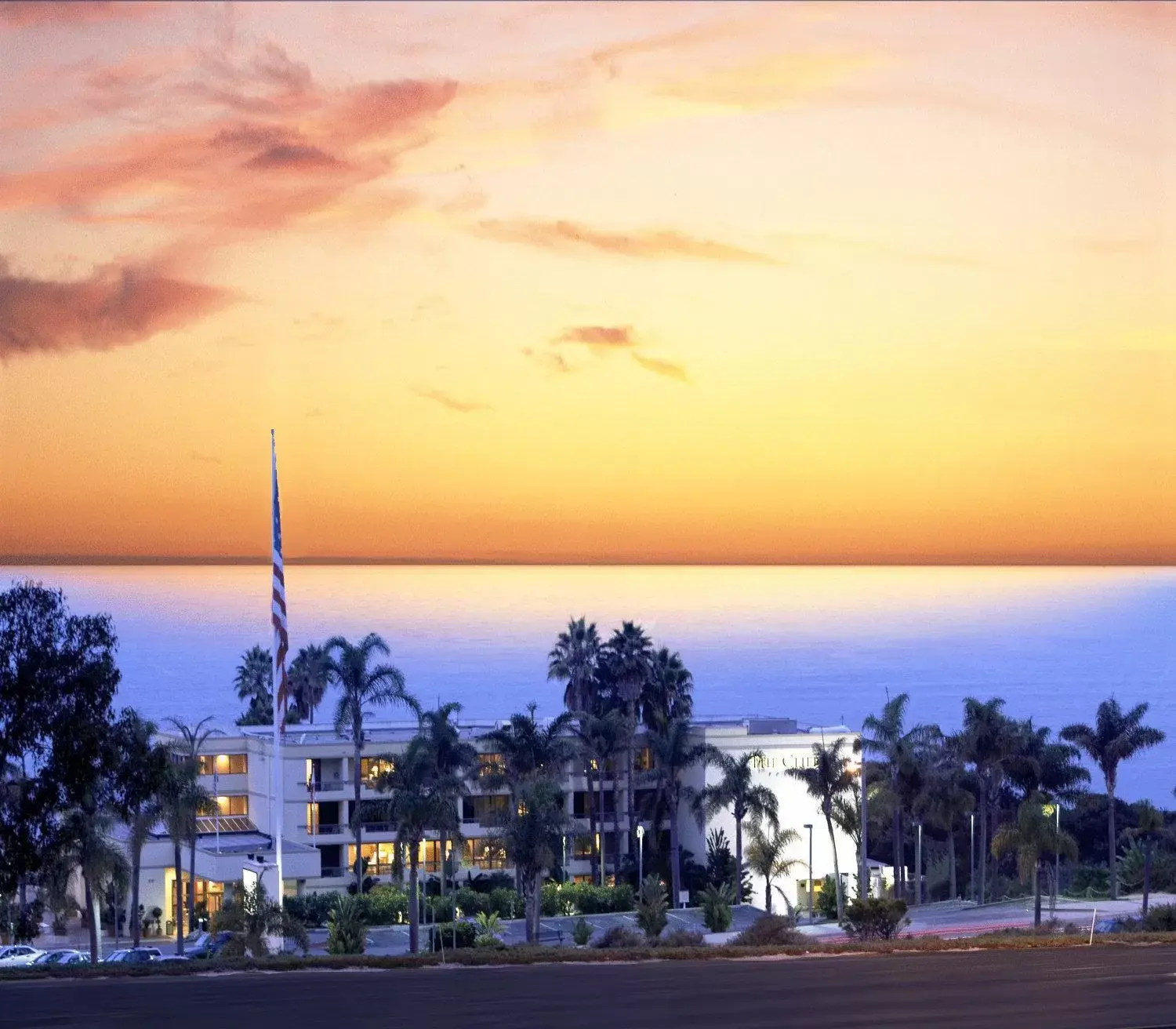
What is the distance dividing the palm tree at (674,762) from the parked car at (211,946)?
25.0m

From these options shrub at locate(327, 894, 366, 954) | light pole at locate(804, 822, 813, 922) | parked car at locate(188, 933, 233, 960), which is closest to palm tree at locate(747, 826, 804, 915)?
light pole at locate(804, 822, 813, 922)

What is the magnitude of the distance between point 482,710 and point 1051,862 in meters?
114

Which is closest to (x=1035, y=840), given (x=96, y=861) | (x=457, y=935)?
(x=457, y=935)

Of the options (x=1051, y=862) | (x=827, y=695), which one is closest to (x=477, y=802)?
(x=1051, y=862)

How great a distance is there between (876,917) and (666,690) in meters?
51.1

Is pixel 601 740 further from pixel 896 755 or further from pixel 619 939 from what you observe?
pixel 619 939

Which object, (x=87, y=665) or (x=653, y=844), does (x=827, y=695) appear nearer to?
(x=653, y=844)

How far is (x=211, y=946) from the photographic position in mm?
45844

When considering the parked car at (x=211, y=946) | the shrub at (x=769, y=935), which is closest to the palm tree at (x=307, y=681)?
the parked car at (x=211, y=946)

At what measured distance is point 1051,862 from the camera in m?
64.9

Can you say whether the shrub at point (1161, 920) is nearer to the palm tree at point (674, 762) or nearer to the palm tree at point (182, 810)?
the palm tree at point (182, 810)

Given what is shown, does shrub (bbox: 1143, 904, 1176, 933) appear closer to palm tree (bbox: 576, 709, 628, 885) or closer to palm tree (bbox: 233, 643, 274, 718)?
palm tree (bbox: 576, 709, 628, 885)

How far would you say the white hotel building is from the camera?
6456 centimetres

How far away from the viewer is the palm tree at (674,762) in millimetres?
67938
